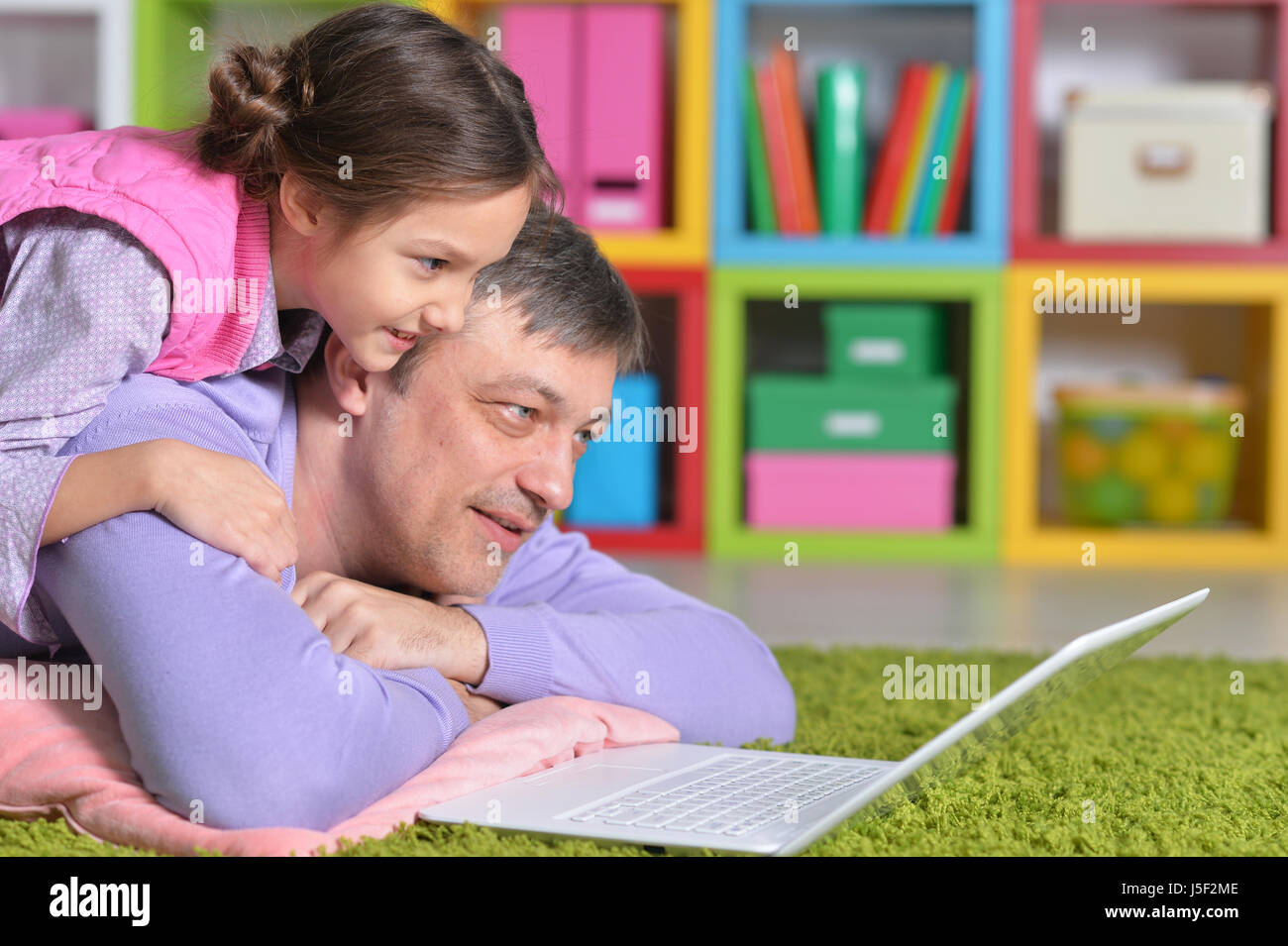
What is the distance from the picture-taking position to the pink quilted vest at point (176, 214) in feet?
2.90

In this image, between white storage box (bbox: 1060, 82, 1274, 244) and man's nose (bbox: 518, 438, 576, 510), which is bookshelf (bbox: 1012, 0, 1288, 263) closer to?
white storage box (bbox: 1060, 82, 1274, 244)

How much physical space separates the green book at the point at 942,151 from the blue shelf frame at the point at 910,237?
3cm

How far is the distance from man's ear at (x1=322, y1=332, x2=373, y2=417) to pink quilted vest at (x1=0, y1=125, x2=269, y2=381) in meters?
0.09

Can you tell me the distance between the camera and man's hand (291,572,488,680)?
97 cm

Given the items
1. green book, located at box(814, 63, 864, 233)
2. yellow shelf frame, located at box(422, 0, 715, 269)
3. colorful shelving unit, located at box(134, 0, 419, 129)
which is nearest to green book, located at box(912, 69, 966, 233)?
green book, located at box(814, 63, 864, 233)

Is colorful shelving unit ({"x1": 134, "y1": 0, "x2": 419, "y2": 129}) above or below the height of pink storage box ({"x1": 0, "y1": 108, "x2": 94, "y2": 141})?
above

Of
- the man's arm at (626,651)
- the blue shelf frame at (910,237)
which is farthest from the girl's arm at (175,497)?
the blue shelf frame at (910,237)

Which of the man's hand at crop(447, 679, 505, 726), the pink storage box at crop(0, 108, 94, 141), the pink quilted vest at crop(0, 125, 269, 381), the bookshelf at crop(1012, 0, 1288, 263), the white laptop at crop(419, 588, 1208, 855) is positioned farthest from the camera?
the bookshelf at crop(1012, 0, 1288, 263)

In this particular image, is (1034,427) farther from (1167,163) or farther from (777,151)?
(777,151)

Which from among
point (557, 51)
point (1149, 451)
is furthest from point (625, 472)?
point (1149, 451)

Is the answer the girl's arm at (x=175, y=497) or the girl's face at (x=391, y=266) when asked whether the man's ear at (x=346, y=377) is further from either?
the girl's arm at (x=175, y=497)

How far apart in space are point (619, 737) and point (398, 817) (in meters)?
0.23

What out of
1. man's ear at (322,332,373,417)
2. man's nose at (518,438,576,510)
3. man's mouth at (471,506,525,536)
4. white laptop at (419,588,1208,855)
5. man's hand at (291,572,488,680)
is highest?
man's ear at (322,332,373,417)

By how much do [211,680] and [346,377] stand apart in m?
0.29
